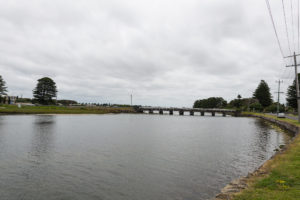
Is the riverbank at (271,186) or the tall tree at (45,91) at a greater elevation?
the tall tree at (45,91)

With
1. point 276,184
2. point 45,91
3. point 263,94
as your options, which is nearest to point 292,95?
point 263,94

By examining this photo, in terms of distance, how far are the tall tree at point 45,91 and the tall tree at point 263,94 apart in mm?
141995

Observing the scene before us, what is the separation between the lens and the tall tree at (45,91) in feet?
391

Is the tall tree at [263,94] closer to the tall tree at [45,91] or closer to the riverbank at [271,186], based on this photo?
the tall tree at [45,91]

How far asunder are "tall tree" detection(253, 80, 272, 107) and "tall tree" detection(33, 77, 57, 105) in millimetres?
141995

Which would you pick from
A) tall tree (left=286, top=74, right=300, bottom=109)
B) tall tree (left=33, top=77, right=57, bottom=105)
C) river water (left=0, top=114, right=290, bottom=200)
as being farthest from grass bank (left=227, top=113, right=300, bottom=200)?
tall tree (left=33, top=77, right=57, bottom=105)

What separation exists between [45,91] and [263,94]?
148917 millimetres

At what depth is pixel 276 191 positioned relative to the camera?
9695 millimetres

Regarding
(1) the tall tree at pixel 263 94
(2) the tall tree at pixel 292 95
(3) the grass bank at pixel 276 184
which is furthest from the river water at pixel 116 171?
(1) the tall tree at pixel 263 94

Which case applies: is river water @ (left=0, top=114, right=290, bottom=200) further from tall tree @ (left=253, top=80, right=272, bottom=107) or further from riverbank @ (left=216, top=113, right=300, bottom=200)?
tall tree @ (left=253, top=80, right=272, bottom=107)

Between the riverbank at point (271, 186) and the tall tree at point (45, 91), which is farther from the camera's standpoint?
the tall tree at point (45, 91)

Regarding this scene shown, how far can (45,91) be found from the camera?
122m

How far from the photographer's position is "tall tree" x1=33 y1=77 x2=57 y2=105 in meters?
119

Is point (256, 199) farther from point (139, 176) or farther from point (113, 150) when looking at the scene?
point (113, 150)
